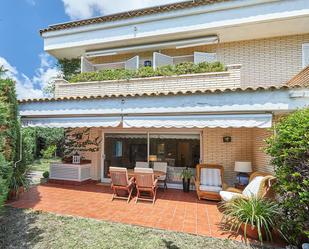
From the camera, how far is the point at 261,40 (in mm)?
16781

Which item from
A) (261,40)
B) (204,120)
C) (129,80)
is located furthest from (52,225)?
(261,40)

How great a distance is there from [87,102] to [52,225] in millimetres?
6918

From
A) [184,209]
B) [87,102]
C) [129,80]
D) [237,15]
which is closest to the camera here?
[184,209]

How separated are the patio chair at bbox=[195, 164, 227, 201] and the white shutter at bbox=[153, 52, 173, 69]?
28.2 ft

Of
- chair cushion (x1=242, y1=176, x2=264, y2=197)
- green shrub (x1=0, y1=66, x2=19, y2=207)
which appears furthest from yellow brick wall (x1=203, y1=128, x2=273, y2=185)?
green shrub (x1=0, y1=66, x2=19, y2=207)

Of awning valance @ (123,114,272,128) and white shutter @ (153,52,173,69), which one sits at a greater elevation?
white shutter @ (153,52,173,69)

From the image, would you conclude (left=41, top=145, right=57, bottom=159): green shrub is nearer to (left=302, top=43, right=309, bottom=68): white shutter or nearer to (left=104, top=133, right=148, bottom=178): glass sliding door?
(left=104, top=133, right=148, bottom=178): glass sliding door

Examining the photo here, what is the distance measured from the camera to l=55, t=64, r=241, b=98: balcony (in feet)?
46.9

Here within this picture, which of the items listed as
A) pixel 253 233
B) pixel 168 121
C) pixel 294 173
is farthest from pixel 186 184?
pixel 294 173

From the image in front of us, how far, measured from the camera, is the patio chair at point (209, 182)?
1378 centimetres

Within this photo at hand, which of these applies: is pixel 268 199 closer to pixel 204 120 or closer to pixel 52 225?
pixel 204 120

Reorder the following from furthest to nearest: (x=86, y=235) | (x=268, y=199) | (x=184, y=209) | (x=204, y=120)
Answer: (x=184, y=209) → (x=204, y=120) → (x=268, y=199) → (x=86, y=235)

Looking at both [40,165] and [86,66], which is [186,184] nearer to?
[86,66]

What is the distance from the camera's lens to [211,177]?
1473cm
